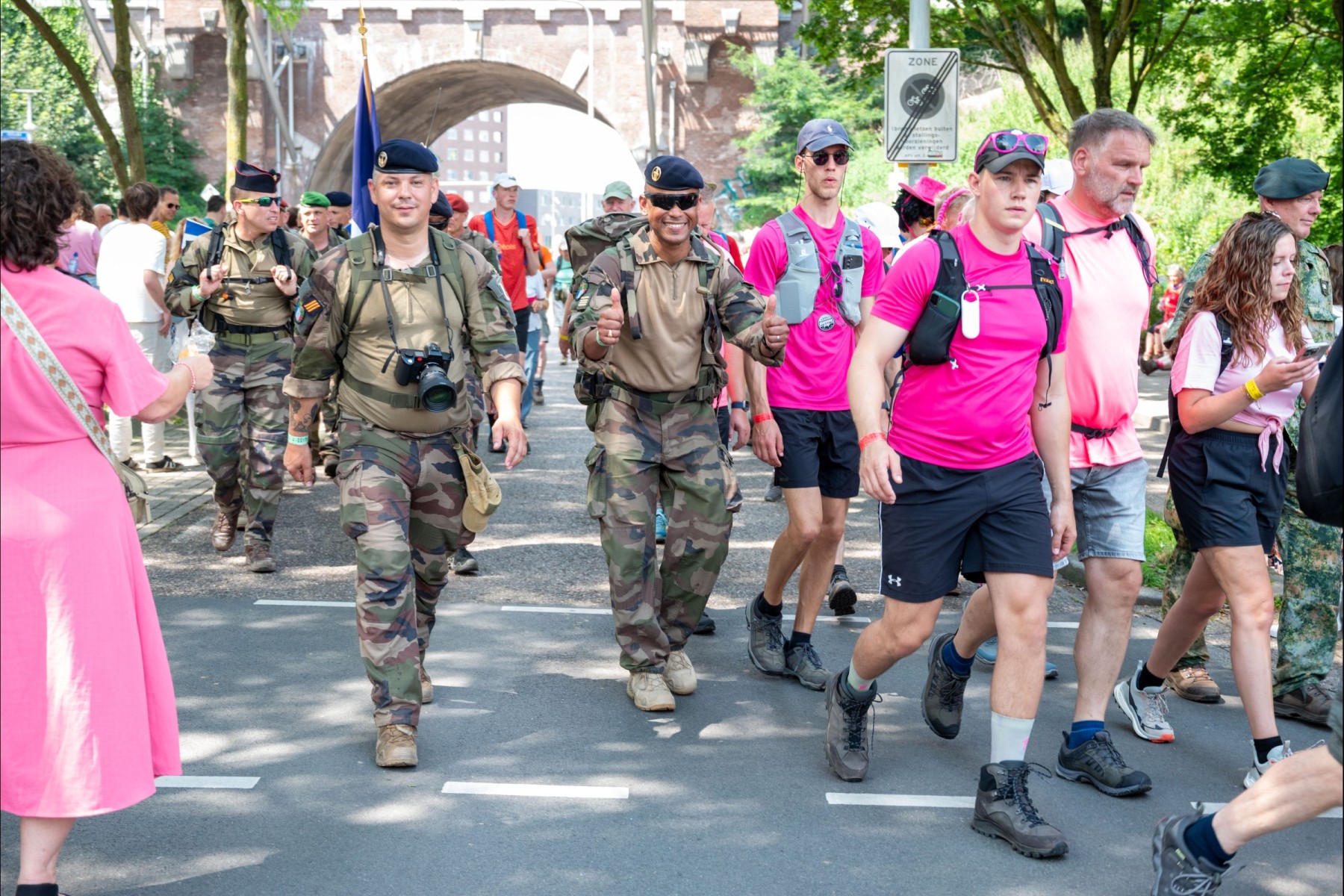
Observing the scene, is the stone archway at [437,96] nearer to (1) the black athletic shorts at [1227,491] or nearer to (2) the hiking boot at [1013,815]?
(1) the black athletic shorts at [1227,491]

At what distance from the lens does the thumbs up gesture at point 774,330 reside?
225 inches

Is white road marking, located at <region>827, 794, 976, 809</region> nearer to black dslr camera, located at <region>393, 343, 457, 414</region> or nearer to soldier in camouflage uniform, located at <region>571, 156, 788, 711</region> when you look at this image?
soldier in camouflage uniform, located at <region>571, 156, 788, 711</region>

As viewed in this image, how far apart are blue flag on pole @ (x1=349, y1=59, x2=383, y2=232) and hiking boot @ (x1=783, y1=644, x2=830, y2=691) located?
3645 millimetres

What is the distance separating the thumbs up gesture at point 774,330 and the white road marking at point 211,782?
2.48m

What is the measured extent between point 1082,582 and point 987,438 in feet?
13.7

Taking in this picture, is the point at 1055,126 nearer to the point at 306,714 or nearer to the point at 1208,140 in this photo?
the point at 1208,140

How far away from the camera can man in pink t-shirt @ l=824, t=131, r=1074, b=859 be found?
4.68m

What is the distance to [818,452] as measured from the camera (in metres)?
6.54

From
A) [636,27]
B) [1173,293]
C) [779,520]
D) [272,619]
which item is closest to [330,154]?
[636,27]

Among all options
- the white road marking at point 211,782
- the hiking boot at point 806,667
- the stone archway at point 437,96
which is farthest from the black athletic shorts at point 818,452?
the stone archway at point 437,96

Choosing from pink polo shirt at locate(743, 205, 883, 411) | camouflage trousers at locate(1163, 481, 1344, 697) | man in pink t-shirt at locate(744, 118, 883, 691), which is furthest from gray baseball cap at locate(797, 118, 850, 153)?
camouflage trousers at locate(1163, 481, 1344, 697)

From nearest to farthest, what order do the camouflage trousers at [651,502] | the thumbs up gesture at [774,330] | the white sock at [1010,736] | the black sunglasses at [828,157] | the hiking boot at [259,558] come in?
1. the white sock at [1010,736]
2. the thumbs up gesture at [774,330]
3. the camouflage trousers at [651,502]
4. the black sunglasses at [828,157]
5. the hiking boot at [259,558]

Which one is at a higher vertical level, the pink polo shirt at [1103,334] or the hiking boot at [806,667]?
the pink polo shirt at [1103,334]

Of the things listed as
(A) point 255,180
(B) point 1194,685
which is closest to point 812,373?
(B) point 1194,685
